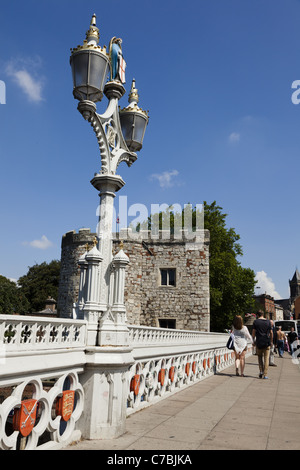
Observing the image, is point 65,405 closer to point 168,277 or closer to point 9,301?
point 168,277

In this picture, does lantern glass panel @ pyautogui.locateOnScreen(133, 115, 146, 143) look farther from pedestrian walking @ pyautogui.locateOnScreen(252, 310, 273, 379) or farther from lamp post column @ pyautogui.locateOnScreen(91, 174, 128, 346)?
pedestrian walking @ pyautogui.locateOnScreen(252, 310, 273, 379)

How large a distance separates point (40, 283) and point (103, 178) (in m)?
45.3

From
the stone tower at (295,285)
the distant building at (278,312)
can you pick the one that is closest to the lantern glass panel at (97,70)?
the distant building at (278,312)

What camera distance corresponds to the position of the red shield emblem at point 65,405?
4.00 meters

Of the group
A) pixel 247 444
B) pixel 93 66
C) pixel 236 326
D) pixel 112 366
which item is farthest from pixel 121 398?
pixel 236 326

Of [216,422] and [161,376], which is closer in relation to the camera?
[216,422]

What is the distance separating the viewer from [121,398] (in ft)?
15.4

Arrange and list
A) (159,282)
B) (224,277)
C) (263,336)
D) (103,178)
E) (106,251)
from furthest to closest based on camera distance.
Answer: (224,277) < (159,282) < (263,336) < (103,178) < (106,251)

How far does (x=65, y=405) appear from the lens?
407cm

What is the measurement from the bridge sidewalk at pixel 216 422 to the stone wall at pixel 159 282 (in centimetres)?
1309

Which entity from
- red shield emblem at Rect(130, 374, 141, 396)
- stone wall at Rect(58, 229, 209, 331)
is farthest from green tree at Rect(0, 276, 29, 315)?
red shield emblem at Rect(130, 374, 141, 396)

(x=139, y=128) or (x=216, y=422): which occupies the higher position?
(x=139, y=128)

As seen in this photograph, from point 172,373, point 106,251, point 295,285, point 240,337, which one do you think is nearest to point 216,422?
point 172,373
